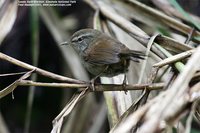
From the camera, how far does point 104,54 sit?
2.60 m

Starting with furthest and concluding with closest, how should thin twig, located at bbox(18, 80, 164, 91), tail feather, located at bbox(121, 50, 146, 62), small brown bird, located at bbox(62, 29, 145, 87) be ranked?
small brown bird, located at bbox(62, 29, 145, 87)
tail feather, located at bbox(121, 50, 146, 62)
thin twig, located at bbox(18, 80, 164, 91)

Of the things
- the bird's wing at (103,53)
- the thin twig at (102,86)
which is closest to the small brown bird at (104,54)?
the bird's wing at (103,53)

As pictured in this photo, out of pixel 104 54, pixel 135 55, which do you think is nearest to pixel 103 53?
pixel 104 54

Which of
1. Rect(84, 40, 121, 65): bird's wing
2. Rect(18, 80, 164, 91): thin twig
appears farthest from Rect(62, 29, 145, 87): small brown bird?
Rect(18, 80, 164, 91): thin twig

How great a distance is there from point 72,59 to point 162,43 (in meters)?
1.21

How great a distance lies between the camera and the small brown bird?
2.50 metres

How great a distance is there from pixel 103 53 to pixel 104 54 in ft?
0.06

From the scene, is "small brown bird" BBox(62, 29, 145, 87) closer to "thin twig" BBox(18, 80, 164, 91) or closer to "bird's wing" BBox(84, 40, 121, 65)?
"bird's wing" BBox(84, 40, 121, 65)

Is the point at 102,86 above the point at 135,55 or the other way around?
the other way around

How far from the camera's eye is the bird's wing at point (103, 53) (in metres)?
2.52

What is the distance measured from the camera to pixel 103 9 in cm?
306

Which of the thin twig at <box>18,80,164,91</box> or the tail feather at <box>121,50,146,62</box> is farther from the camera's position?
the tail feather at <box>121,50,146,62</box>

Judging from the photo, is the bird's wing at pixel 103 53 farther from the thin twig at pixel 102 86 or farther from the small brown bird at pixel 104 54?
the thin twig at pixel 102 86

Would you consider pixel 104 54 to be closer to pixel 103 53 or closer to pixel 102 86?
pixel 103 53
